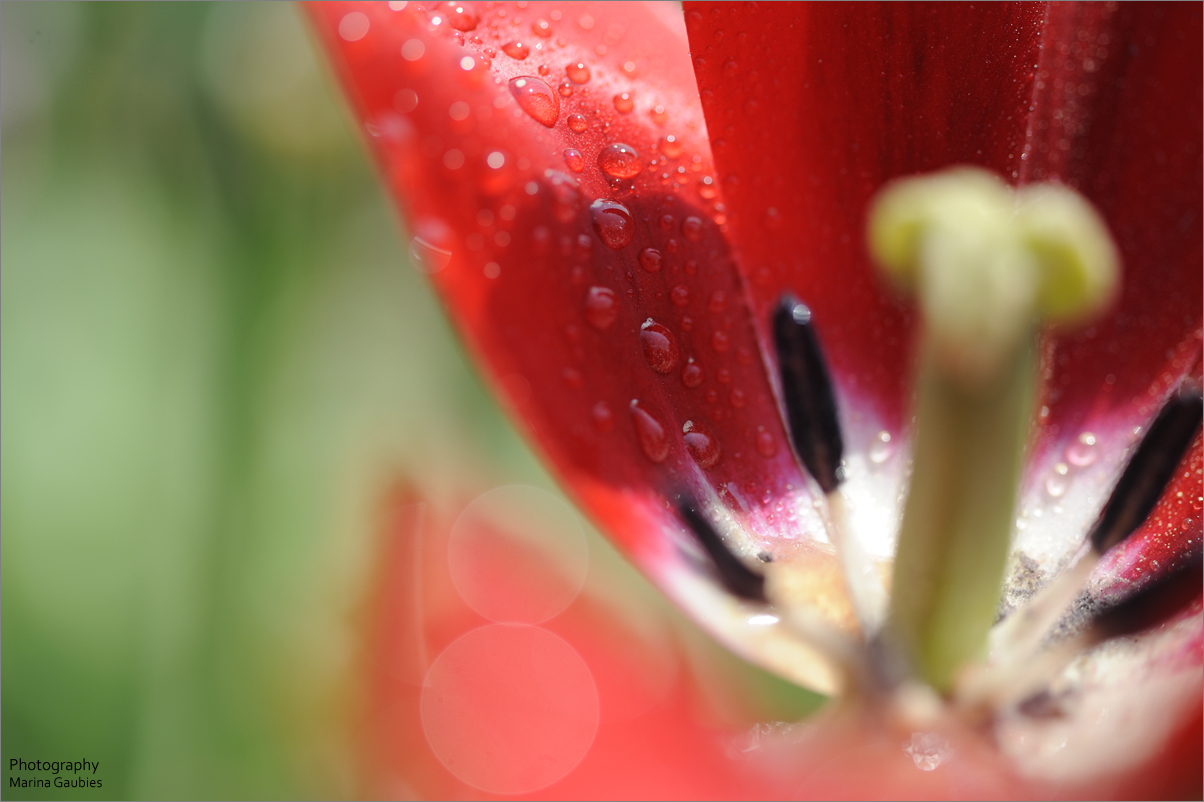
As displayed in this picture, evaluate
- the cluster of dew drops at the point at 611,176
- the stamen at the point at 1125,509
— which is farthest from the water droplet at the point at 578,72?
the stamen at the point at 1125,509

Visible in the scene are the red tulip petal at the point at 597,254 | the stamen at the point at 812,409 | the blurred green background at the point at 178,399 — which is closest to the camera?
the red tulip petal at the point at 597,254

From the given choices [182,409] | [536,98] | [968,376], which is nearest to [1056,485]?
[968,376]

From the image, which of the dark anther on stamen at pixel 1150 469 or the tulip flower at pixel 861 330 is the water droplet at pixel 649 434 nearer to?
the tulip flower at pixel 861 330

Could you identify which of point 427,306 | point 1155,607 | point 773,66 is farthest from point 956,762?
point 427,306

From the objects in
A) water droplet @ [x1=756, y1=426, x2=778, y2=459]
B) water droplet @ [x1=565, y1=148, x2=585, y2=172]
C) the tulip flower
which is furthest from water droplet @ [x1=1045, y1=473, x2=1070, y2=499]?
water droplet @ [x1=565, y1=148, x2=585, y2=172]

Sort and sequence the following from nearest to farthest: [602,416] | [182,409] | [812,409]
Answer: [602,416], [812,409], [182,409]

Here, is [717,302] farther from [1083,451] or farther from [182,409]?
[182,409]
